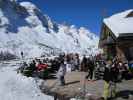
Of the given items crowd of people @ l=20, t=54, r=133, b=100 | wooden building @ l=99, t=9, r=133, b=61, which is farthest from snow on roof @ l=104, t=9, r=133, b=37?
crowd of people @ l=20, t=54, r=133, b=100

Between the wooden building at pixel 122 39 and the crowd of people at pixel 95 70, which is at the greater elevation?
the wooden building at pixel 122 39

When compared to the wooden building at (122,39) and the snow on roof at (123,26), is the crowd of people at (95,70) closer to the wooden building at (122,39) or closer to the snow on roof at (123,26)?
the wooden building at (122,39)

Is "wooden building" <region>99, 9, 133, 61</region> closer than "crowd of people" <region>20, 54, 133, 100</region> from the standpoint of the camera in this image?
No

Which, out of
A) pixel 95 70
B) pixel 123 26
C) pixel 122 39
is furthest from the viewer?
pixel 123 26

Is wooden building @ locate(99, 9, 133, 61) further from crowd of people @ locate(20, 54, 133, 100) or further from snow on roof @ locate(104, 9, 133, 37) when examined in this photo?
crowd of people @ locate(20, 54, 133, 100)

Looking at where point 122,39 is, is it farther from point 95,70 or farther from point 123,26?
point 95,70

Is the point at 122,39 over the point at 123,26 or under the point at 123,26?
under

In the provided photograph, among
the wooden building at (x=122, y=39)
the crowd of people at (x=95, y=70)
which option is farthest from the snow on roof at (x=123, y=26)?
the crowd of people at (x=95, y=70)

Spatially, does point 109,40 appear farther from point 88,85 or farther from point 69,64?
point 88,85

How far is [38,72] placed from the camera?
87.1ft

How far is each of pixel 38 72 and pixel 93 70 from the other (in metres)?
6.50

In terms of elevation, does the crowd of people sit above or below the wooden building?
below

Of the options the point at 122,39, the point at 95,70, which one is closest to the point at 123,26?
the point at 122,39

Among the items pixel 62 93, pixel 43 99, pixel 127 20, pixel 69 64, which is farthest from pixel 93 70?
pixel 69 64
